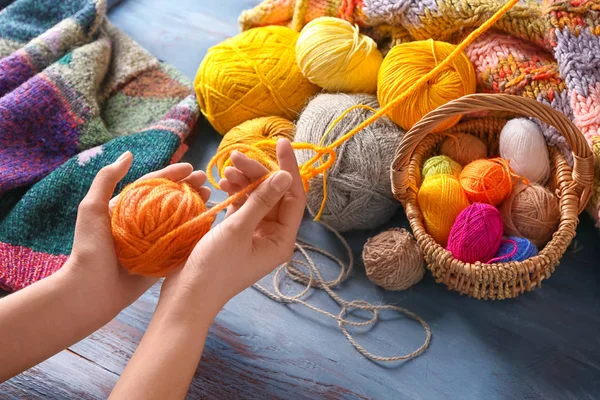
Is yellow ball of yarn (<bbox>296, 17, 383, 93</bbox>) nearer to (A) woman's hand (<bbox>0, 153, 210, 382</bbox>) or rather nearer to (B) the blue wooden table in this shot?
(B) the blue wooden table

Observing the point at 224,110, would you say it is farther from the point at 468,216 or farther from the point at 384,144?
the point at 468,216

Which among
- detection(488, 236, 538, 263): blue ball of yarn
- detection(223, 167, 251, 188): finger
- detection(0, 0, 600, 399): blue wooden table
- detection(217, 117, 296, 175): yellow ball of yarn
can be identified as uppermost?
detection(223, 167, 251, 188): finger

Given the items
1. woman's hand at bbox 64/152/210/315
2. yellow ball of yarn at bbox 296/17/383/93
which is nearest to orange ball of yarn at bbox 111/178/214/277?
woman's hand at bbox 64/152/210/315

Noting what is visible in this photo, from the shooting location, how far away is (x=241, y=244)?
2.45ft

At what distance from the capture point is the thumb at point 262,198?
0.74 metres

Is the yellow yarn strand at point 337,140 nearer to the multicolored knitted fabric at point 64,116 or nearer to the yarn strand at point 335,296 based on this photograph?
the yarn strand at point 335,296

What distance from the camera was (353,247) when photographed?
1128mm

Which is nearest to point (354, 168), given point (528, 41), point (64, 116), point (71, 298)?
point (528, 41)

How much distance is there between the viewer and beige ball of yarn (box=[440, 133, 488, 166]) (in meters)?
1.08

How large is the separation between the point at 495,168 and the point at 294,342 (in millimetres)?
508

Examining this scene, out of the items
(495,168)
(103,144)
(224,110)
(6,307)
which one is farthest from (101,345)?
(495,168)

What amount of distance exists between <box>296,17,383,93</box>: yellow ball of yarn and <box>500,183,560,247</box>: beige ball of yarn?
0.41 meters

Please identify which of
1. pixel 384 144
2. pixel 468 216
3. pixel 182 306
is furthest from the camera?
pixel 384 144

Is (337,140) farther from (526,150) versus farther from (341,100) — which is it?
(526,150)
